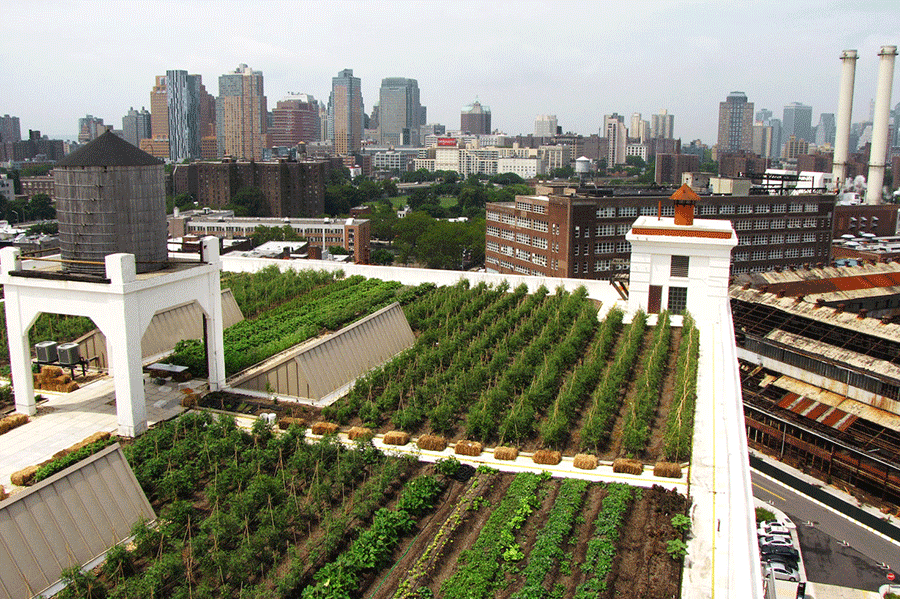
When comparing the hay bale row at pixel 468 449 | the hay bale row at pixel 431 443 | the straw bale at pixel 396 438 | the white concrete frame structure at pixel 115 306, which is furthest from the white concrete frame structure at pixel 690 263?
the white concrete frame structure at pixel 115 306

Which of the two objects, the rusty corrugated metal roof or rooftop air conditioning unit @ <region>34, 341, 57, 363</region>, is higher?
rooftop air conditioning unit @ <region>34, 341, 57, 363</region>

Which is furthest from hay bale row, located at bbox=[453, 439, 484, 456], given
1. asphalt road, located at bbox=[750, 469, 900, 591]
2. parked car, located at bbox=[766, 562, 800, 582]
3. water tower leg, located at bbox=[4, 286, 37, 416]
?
asphalt road, located at bbox=[750, 469, 900, 591]

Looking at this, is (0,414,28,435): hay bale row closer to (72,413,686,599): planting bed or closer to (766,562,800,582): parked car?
(72,413,686,599): planting bed

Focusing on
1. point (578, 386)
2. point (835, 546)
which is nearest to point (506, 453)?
point (578, 386)

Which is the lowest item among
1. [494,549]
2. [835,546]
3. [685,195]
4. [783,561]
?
[835,546]

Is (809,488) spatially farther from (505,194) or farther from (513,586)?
(505,194)

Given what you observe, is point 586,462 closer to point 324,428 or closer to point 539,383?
point 539,383

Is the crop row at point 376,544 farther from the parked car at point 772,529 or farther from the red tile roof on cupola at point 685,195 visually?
the red tile roof on cupola at point 685,195
